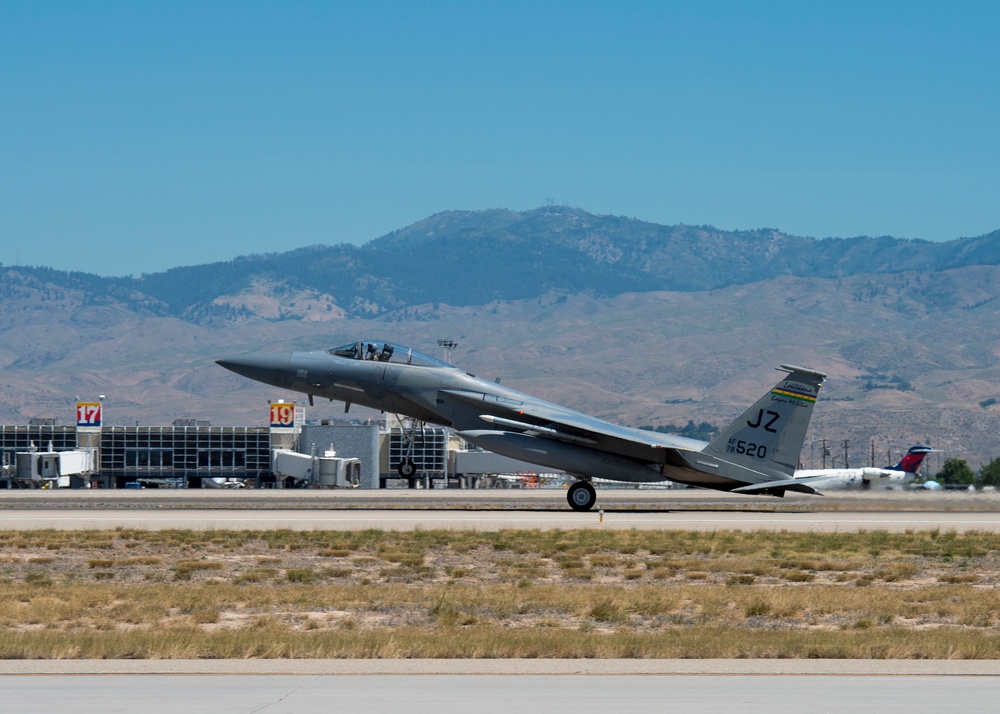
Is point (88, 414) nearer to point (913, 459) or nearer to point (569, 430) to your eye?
point (913, 459)

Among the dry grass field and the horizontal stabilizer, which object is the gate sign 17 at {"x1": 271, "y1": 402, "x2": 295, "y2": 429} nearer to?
the horizontal stabilizer

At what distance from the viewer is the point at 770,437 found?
36.9 metres

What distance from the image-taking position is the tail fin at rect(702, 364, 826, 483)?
121 ft

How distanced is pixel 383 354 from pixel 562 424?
5.55 m

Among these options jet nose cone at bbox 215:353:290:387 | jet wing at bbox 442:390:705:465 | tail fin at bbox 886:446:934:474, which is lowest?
tail fin at bbox 886:446:934:474

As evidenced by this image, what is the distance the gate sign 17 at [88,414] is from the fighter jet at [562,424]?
89.6 metres

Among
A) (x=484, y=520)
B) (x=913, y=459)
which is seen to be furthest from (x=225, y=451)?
(x=484, y=520)

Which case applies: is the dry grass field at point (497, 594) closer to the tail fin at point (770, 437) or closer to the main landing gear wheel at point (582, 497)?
the tail fin at point (770, 437)

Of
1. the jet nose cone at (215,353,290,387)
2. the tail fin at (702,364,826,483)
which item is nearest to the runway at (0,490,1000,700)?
the tail fin at (702,364,826,483)

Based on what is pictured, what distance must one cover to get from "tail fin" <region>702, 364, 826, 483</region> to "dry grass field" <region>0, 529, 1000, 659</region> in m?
5.86

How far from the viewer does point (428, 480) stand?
122938 mm
